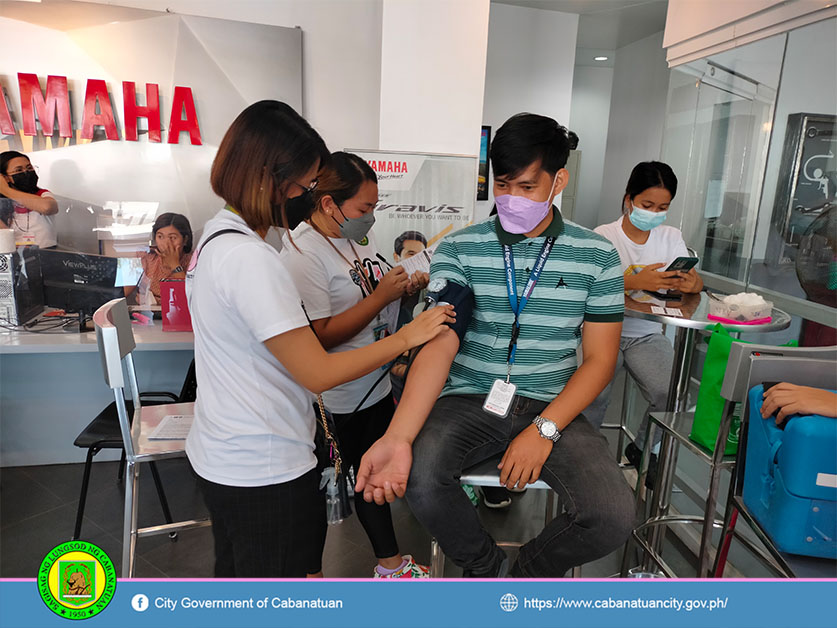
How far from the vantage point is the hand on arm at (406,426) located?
114 centimetres

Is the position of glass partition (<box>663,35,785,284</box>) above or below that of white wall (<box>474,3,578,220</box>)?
below

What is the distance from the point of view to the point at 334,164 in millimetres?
1789

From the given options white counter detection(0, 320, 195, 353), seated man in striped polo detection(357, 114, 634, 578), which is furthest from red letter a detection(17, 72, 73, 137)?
seated man in striped polo detection(357, 114, 634, 578)

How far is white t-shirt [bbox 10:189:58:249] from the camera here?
284 cm

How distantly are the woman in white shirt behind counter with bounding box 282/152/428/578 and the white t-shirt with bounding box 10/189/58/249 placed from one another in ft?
6.59

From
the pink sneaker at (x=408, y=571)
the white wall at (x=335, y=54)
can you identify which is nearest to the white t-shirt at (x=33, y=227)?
the white wall at (x=335, y=54)

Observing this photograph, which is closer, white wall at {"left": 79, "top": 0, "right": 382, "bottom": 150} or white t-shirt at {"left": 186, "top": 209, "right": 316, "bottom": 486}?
white t-shirt at {"left": 186, "top": 209, "right": 316, "bottom": 486}

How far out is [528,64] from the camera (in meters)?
5.52

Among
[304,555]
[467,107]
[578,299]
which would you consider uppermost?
[467,107]

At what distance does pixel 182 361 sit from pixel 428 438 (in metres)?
2.21

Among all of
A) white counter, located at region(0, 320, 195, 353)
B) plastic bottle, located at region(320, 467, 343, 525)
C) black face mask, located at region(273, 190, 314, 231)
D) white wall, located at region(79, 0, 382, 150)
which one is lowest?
plastic bottle, located at region(320, 467, 343, 525)
